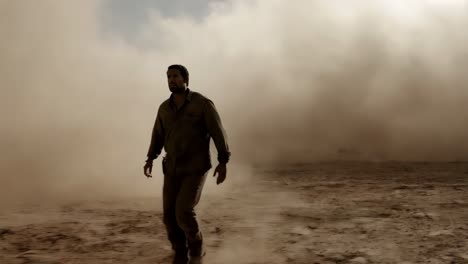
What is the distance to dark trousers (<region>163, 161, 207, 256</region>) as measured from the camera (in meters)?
3.21

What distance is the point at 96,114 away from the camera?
31.7ft

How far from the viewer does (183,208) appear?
3.18 m

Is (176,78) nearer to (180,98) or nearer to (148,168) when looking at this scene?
(180,98)

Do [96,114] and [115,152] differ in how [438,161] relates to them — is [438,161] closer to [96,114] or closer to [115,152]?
[115,152]

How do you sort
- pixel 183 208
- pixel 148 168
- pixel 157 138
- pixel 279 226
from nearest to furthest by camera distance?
pixel 183 208 → pixel 157 138 → pixel 148 168 → pixel 279 226

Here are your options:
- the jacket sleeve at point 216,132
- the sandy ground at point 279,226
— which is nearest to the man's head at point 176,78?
the jacket sleeve at point 216,132

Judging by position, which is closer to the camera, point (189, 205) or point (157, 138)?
point (189, 205)

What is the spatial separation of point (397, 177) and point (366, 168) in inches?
47.0

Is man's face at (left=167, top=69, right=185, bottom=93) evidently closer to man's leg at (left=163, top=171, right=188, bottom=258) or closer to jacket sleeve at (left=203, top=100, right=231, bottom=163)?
jacket sleeve at (left=203, top=100, right=231, bottom=163)

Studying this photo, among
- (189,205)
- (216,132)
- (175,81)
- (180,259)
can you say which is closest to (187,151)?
(216,132)

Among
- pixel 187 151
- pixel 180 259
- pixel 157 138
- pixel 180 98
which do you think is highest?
pixel 180 98

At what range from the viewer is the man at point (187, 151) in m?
3.25

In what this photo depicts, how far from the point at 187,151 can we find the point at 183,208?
15.8 inches

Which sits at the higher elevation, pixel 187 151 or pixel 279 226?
pixel 187 151
